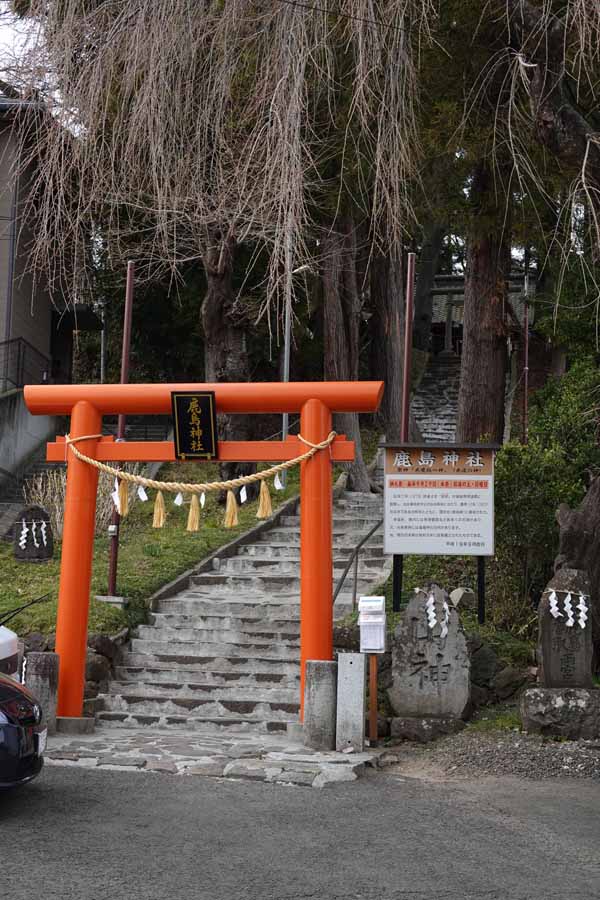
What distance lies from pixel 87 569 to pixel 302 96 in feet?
17.0

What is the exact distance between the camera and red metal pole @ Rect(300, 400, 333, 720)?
1008cm

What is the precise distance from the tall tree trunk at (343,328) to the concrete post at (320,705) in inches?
375

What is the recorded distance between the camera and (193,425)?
34.0ft

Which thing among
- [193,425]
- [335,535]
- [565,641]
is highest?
[193,425]

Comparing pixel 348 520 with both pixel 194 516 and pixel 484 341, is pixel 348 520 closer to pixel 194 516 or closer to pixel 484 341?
pixel 484 341

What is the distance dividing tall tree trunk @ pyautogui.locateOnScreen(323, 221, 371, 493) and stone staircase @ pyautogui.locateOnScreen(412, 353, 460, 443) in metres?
4.25

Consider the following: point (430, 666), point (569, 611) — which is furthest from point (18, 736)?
point (569, 611)

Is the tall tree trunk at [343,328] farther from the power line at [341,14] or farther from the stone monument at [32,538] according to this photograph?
the power line at [341,14]

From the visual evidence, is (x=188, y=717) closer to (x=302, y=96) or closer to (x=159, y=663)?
(x=159, y=663)

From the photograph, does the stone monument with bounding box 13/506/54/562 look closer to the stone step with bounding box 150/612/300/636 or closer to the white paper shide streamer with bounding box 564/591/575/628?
the stone step with bounding box 150/612/300/636

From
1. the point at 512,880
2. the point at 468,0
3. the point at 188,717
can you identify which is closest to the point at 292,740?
the point at 188,717

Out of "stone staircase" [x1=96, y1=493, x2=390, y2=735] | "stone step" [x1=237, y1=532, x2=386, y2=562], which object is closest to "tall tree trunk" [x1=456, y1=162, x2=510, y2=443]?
"stone step" [x1=237, y1=532, x2=386, y2=562]

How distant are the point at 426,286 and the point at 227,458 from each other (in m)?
22.0

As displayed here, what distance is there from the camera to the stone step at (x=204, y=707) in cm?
1098
